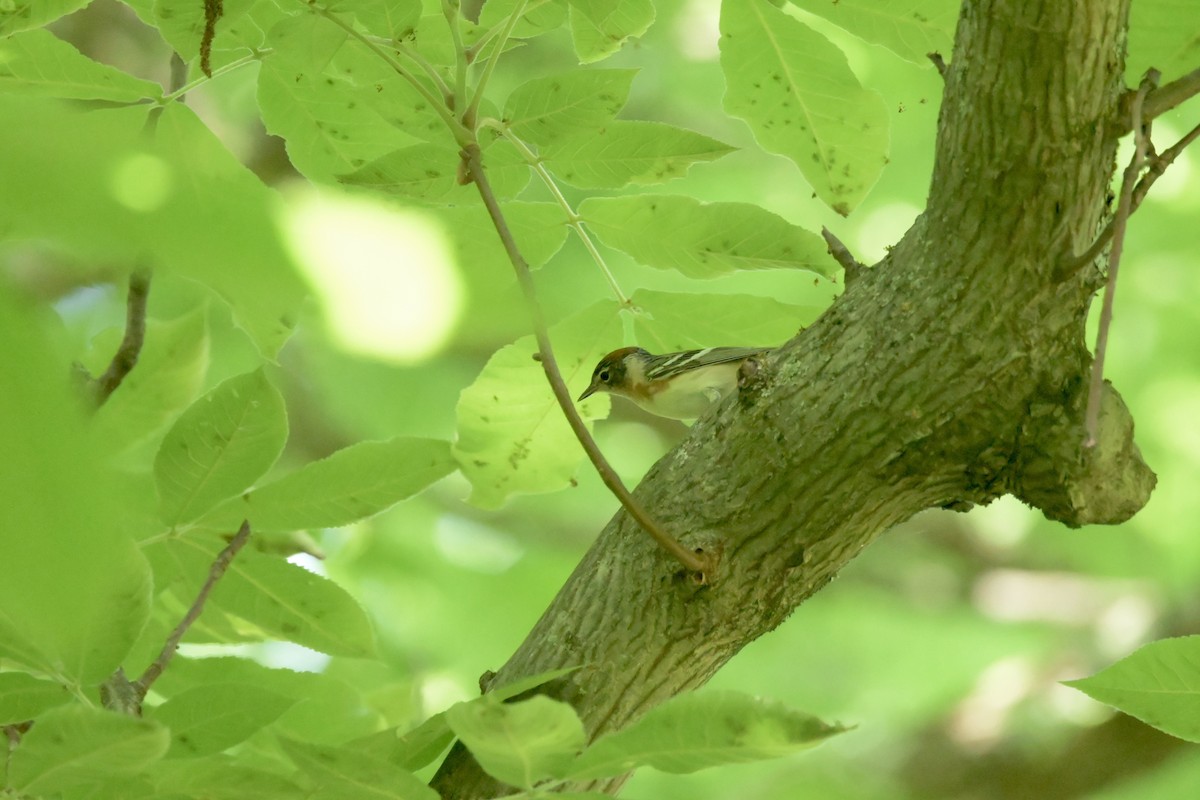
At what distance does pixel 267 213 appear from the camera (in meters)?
0.54

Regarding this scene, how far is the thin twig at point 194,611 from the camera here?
186 centimetres

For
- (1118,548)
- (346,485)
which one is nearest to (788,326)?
(346,485)

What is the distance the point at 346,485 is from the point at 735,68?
1.12m

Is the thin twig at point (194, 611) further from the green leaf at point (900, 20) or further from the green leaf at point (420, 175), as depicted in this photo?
the green leaf at point (900, 20)

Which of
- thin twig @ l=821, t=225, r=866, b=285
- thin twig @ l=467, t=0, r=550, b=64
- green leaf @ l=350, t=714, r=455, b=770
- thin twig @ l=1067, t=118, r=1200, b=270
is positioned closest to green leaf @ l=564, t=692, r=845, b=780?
green leaf @ l=350, t=714, r=455, b=770

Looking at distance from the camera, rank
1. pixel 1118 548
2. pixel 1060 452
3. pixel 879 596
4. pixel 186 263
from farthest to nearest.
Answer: pixel 879 596 < pixel 1118 548 < pixel 1060 452 < pixel 186 263

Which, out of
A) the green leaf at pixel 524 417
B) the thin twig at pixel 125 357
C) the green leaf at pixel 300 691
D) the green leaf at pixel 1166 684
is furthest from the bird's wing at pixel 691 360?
the green leaf at pixel 1166 684

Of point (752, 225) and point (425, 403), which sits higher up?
point (425, 403)

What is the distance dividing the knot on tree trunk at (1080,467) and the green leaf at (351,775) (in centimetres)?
114

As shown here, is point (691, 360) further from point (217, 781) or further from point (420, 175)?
point (217, 781)

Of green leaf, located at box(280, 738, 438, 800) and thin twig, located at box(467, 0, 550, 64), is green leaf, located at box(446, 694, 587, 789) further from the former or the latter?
thin twig, located at box(467, 0, 550, 64)

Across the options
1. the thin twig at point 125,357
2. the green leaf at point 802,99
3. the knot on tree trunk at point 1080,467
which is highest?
the green leaf at point 802,99

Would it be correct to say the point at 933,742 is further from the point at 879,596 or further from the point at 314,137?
the point at 314,137

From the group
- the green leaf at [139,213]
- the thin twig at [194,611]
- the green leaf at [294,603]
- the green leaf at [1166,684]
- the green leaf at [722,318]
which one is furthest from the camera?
the green leaf at [722,318]
